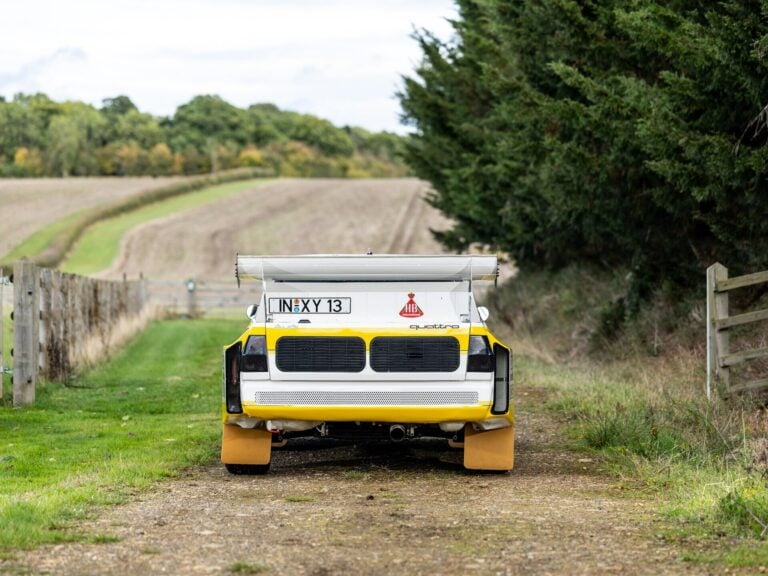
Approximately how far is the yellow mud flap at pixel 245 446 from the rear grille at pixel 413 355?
1229mm

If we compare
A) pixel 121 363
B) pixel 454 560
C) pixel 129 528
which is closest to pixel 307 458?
pixel 129 528

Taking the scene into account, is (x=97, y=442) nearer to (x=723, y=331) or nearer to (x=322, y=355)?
(x=322, y=355)

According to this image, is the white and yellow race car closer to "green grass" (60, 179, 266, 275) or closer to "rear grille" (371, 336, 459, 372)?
"rear grille" (371, 336, 459, 372)

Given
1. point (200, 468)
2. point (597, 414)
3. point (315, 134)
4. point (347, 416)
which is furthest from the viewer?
Answer: point (315, 134)

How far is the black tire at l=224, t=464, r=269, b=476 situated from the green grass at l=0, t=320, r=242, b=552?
0.51 metres

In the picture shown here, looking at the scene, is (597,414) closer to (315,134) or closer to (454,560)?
(454,560)

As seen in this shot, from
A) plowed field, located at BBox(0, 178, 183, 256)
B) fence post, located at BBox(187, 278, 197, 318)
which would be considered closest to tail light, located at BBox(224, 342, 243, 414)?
fence post, located at BBox(187, 278, 197, 318)

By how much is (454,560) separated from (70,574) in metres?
2.15

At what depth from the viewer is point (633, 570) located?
7352 millimetres

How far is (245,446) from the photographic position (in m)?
11.6

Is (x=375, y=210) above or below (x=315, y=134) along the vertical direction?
below

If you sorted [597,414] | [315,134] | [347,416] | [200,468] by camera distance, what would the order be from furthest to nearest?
[315,134] < [597,414] < [200,468] < [347,416]

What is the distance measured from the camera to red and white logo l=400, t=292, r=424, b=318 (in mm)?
11648

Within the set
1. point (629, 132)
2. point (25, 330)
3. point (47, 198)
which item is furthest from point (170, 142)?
point (629, 132)
